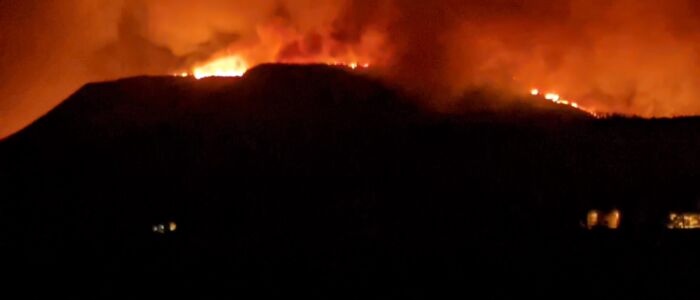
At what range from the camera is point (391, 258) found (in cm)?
1255

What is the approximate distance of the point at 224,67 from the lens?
2062 centimetres

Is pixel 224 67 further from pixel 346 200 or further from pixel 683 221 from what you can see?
pixel 683 221

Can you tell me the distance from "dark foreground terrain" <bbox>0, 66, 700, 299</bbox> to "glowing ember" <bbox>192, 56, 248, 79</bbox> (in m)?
3.99

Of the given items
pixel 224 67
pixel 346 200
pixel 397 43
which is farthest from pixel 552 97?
pixel 224 67

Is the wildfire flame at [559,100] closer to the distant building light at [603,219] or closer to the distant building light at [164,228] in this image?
the distant building light at [603,219]

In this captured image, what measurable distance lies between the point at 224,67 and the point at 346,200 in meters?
8.10

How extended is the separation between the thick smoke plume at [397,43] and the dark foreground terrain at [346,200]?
256 cm

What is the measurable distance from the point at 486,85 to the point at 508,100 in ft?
4.02

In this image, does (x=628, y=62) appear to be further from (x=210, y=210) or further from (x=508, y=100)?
(x=210, y=210)

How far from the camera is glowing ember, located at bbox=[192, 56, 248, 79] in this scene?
2041 cm

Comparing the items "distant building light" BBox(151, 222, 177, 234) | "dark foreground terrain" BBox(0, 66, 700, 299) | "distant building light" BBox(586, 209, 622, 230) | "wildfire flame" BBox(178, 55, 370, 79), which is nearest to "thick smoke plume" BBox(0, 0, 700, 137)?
"wildfire flame" BBox(178, 55, 370, 79)

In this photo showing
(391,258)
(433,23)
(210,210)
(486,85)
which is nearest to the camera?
(391,258)

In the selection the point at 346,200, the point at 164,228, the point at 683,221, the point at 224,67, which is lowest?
the point at 683,221

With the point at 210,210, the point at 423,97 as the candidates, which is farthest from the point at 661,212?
the point at 210,210
